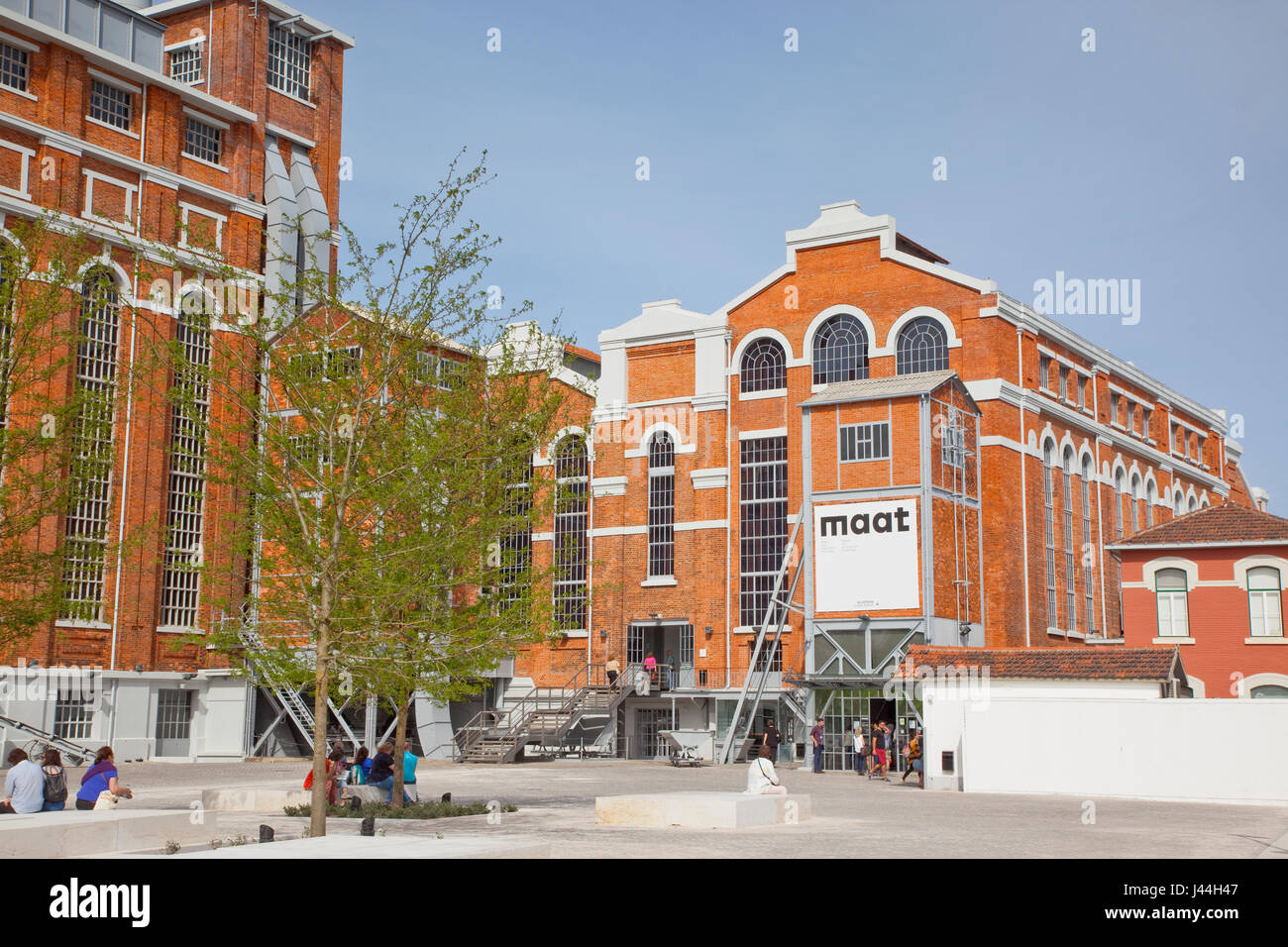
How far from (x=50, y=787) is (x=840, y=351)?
33.8m

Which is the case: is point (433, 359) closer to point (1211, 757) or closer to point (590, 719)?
point (1211, 757)

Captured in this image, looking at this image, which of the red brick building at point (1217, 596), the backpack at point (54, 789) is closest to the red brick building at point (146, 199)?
the backpack at point (54, 789)

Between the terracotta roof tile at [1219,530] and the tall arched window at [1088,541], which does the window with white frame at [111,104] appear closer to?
the terracotta roof tile at [1219,530]

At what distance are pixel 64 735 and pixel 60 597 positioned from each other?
24168mm

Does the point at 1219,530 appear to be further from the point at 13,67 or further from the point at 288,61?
the point at 13,67

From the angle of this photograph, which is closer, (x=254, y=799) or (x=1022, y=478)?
(x=254, y=799)

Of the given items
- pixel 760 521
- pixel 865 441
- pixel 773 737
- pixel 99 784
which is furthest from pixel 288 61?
pixel 99 784

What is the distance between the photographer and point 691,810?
18.3 metres

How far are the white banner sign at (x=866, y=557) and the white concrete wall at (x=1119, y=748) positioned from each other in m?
7.33

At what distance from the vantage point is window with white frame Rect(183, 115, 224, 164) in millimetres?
49969

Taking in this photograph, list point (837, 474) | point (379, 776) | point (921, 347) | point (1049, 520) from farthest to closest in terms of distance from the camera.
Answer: point (1049, 520), point (921, 347), point (837, 474), point (379, 776)

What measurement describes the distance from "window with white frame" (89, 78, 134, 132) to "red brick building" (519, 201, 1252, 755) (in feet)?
62.4

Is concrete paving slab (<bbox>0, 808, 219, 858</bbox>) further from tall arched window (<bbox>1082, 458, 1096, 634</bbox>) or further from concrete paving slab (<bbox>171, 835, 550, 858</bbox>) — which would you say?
tall arched window (<bbox>1082, 458, 1096, 634</bbox>)

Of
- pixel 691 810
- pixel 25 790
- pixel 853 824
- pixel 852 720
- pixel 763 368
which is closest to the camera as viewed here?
pixel 25 790
